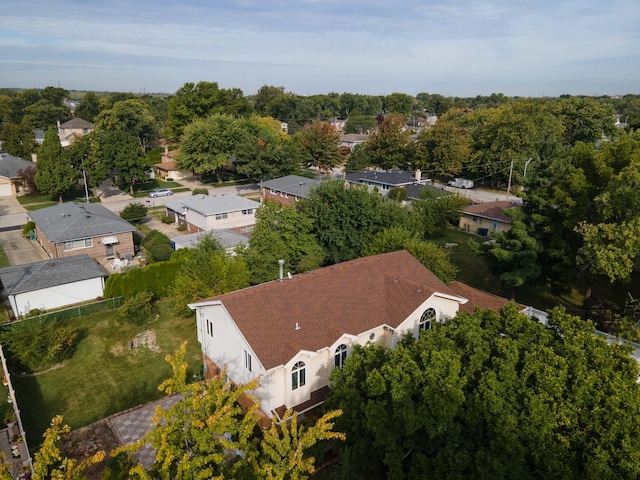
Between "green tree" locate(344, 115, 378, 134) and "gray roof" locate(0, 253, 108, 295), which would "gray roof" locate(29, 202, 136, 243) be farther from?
"green tree" locate(344, 115, 378, 134)

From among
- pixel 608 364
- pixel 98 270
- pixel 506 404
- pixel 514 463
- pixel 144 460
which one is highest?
pixel 608 364

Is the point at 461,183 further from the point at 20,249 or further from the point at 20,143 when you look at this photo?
the point at 20,143

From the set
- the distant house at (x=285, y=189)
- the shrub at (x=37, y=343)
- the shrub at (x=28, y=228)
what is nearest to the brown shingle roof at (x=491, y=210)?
the distant house at (x=285, y=189)

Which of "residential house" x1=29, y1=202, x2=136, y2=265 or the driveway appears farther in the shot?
the driveway

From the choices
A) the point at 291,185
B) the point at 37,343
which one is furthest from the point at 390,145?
the point at 37,343

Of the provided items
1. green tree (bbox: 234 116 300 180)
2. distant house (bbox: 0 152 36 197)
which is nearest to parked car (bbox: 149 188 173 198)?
green tree (bbox: 234 116 300 180)

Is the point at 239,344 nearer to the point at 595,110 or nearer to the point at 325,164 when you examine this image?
the point at 325,164

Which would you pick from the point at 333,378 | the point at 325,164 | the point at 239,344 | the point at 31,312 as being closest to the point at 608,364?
the point at 333,378
